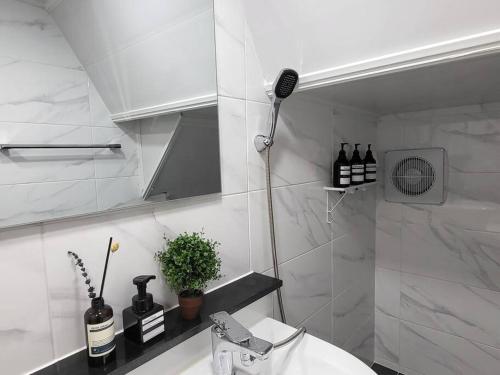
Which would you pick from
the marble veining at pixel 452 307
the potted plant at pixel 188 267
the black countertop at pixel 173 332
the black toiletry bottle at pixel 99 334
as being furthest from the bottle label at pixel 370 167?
the black toiletry bottle at pixel 99 334

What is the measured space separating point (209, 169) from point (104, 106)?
0.33 m

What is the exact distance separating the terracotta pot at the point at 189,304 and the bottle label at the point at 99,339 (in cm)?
19

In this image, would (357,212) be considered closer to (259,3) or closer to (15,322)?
(259,3)

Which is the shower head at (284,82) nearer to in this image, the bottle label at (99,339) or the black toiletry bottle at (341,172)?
the black toiletry bottle at (341,172)

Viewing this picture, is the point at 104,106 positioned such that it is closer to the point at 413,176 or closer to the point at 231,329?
the point at 231,329

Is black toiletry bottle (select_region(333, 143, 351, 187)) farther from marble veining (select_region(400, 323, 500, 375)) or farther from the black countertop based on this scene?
marble veining (select_region(400, 323, 500, 375))

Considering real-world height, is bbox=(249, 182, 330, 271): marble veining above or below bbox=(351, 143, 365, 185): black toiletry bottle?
below

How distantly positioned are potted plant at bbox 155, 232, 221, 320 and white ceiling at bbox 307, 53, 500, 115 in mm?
703

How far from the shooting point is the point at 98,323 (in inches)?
23.9

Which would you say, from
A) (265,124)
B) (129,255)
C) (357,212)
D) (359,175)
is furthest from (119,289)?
(357,212)

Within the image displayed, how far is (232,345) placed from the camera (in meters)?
0.68

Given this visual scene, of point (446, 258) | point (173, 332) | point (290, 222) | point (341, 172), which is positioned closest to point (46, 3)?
point (173, 332)

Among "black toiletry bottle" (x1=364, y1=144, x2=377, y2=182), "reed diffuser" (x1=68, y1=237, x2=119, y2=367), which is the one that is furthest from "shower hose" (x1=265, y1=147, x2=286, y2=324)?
"black toiletry bottle" (x1=364, y1=144, x2=377, y2=182)

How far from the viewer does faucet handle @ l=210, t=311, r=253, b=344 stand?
0.67 m
